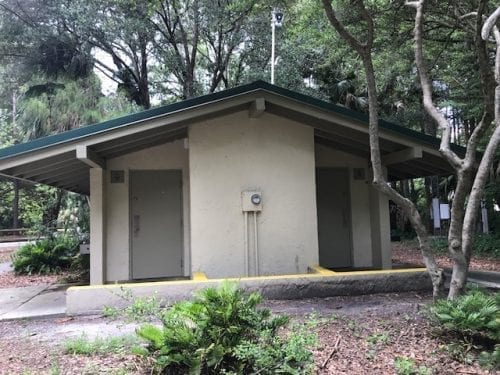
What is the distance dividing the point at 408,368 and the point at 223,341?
1767 mm

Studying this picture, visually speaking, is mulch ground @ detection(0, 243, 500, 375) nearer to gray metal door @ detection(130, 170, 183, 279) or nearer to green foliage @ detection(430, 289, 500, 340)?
green foliage @ detection(430, 289, 500, 340)

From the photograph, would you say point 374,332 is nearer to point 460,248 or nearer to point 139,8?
point 460,248

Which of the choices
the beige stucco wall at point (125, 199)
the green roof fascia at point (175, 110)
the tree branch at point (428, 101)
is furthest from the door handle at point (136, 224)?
the tree branch at point (428, 101)

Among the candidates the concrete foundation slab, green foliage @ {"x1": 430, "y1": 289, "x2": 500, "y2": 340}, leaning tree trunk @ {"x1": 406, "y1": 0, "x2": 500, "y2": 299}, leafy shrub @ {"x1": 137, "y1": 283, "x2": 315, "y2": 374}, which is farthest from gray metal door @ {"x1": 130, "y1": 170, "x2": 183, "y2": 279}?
green foliage @ {"x1": 430, "y1": 289, "x2": 500, "y2": 340}

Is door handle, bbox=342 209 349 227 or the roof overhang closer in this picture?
the roof overhang

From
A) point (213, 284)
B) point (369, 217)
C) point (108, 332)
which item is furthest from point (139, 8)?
point (108, 332)

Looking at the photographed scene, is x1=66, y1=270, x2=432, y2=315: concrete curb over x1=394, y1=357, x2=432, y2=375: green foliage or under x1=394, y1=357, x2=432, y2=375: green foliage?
over

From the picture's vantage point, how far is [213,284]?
6652 millimetres

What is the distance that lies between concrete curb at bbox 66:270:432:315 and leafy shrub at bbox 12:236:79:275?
645cm

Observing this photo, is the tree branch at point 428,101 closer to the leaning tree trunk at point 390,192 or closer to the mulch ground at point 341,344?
the leaning tree trunk at point 390,192

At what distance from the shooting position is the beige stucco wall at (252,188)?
7791 mm

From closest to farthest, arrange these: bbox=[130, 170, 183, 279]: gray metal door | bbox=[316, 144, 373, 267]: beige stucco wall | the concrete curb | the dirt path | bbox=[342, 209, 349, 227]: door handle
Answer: the dirt path
the concrete curb
bbox=[130, 170, 183, 279]: gray metal door
bbox=[316, 144, 373, 267]: beige stucco wall
bbox=[342, 209, 349, 227]: door handle

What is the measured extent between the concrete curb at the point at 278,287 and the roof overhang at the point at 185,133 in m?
2.20

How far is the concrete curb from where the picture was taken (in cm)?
635
